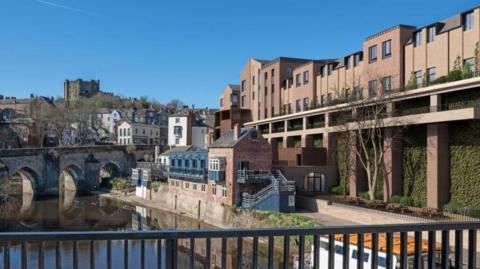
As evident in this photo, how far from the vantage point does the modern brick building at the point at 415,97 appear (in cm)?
2464

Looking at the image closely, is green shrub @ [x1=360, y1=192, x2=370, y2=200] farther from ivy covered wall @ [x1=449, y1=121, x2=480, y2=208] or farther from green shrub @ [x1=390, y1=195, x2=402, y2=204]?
ivy covered wall @ [x1=449, y1=121, x2=480, y2=208]

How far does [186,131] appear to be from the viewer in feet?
237

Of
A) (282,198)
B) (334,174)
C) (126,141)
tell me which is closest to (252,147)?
(282,198)

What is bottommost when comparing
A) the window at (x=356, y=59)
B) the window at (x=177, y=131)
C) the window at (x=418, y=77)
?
the window at (x=177, y=131)

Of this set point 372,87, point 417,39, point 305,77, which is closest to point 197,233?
point 417,39

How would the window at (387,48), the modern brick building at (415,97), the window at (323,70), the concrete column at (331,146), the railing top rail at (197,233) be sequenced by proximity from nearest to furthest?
the railing top rail at (197,233) < the modern brick building at (415,97) < the window at (387,48) < the concrete column at (331,146) < the window at (323,70)

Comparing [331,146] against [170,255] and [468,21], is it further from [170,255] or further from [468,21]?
[170,255]

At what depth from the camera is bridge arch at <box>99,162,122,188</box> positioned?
61.2 metres

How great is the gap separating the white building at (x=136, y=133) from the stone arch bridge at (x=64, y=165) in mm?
14278

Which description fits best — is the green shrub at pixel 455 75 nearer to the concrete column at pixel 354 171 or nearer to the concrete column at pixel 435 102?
the concrete column at pixel 435 102

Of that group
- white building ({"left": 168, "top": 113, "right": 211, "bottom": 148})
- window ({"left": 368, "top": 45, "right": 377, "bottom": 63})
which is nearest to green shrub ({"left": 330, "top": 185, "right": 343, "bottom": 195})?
window ({"left": 368, "top": 45, "right": 377, "bottom": 63})

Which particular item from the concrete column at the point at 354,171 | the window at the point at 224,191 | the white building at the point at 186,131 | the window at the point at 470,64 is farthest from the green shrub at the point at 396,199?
the white building at the point at 186,131

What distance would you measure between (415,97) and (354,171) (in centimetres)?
737

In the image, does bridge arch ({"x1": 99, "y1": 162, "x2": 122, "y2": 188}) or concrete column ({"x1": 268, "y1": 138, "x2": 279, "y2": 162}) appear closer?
concrete column ({"x1": 268, "y1": 138, "x2": 279, "y2": 162})
